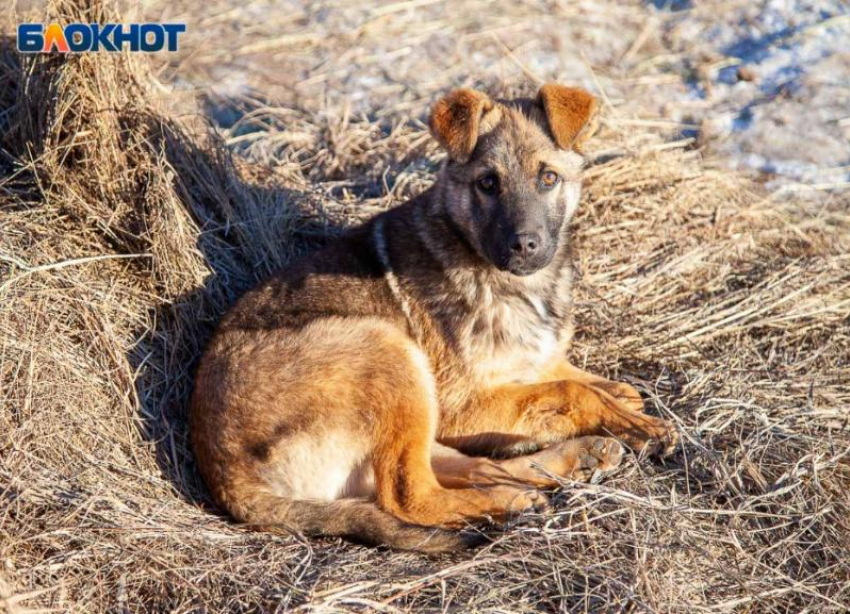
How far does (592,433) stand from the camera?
4.84 metres

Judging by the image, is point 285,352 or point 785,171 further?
point 785,171

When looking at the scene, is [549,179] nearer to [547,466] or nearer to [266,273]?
[547,466]

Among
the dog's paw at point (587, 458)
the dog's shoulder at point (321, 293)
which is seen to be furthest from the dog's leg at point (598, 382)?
the dog's shoulder at point (321, 293)

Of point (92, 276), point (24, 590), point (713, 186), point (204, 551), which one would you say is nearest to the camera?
point (24, 590)

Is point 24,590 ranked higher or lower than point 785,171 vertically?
lower

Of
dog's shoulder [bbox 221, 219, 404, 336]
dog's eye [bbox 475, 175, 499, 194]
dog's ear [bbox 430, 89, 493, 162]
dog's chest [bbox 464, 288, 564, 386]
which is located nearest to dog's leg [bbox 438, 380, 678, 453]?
dog's chest [bbox 464, 288, 564, 386]

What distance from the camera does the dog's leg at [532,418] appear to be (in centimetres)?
483

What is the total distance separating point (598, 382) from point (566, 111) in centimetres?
161

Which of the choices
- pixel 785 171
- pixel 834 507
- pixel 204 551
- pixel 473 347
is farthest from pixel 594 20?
pixel 204 551

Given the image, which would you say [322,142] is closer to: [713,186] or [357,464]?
[713,186]

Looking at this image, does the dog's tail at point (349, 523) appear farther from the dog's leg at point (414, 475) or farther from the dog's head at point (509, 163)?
the dog's head at point (509, 163)

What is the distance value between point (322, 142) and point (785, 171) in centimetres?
396

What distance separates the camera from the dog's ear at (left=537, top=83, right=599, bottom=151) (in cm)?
487

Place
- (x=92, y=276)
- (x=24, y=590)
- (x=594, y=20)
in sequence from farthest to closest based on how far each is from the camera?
(x=594, y=20)
(x=92, y=276)
(x=24, y=590)
